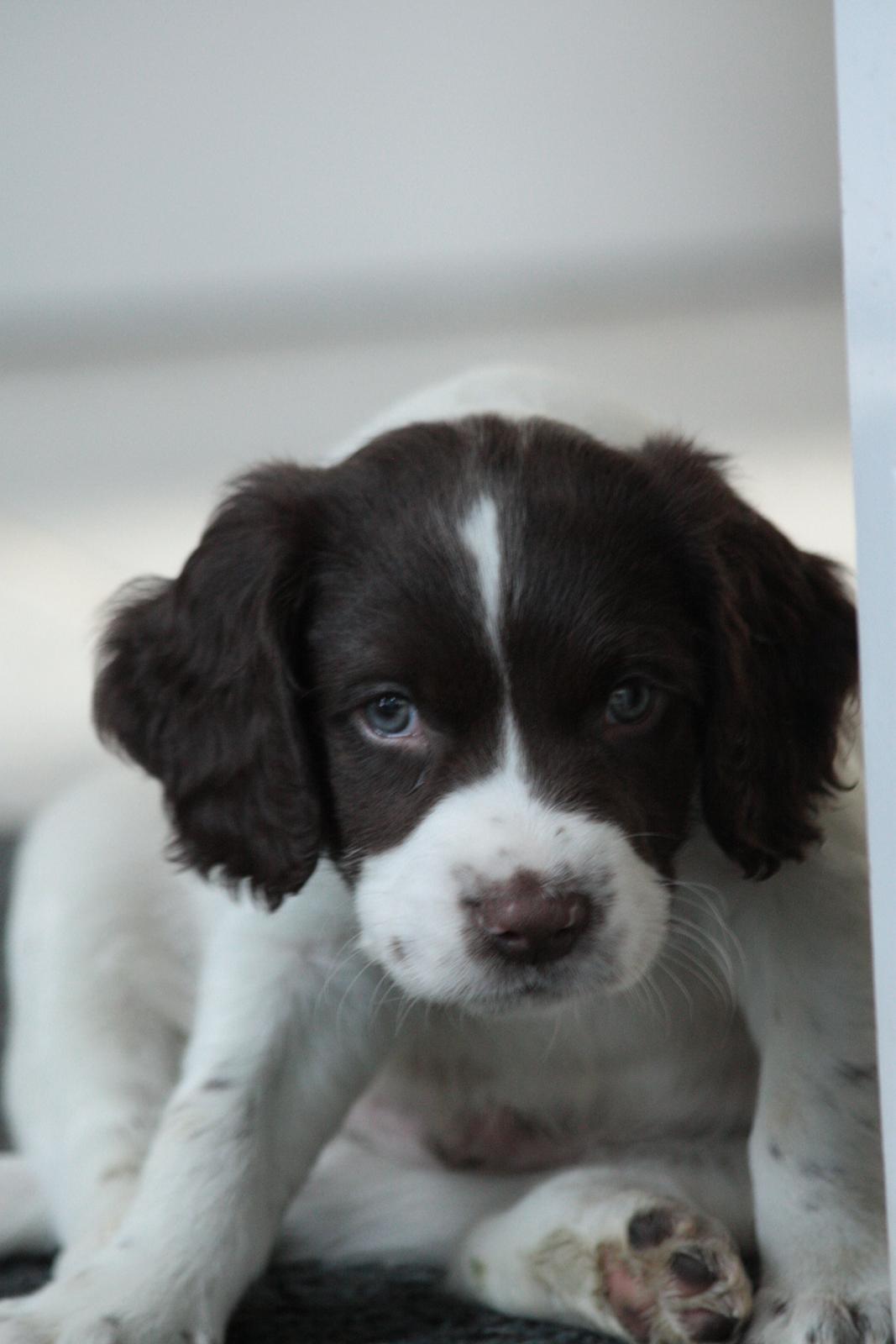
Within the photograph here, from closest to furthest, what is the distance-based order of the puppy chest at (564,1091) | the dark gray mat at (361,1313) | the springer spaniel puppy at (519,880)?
the springer spaniel puppy at (519,880)
the dark gray mat at (361,1313)
the puppy chest at (564,1091)

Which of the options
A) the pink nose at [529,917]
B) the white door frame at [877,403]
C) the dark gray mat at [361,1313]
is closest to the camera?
the white door frame at [877,403]

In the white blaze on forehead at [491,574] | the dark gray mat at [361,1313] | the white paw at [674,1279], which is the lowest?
the dark gray mat at [361,1313]

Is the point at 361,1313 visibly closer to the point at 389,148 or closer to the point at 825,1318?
the point at 825,1318

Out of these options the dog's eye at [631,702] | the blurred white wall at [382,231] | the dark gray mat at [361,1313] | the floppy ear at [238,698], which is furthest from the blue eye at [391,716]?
the blurred white wall at [382,231]

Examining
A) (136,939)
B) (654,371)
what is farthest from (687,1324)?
(654,371)

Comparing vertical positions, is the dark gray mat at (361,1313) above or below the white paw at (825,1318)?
below

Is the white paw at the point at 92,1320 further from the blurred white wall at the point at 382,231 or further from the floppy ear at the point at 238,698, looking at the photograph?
the blurred white wall at the point at 382,231

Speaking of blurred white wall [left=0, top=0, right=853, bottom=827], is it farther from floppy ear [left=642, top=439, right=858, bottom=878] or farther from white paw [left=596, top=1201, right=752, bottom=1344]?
white paw [left=596, top=1201, right=752, bottom=1344]

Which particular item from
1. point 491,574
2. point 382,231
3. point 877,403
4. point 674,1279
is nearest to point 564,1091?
point 674,1279
